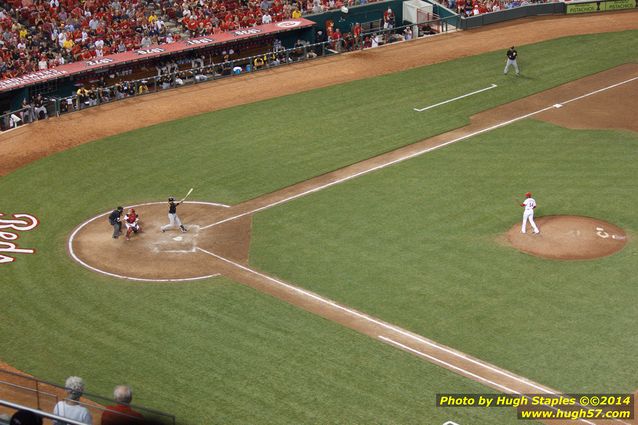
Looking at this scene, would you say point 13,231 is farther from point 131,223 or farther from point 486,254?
point 486,254

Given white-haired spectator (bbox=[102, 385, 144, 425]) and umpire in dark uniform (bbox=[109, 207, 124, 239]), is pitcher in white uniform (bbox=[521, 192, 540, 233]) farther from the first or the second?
white-haired spectator (bbox=[102, 385, 144, 425])

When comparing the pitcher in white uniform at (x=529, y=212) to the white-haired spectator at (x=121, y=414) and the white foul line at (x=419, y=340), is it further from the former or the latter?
the white-haired spectator at (x=121, y=414)

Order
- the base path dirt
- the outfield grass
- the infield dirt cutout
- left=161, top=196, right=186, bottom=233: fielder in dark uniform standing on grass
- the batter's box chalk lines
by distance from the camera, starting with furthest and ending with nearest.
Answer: the base path dirt < left=161, top=196, right=186, bottom=233: fielder in dark uniform standing on grass < the infield dirt cutout < the batter's box chalk lines < the outfield grass

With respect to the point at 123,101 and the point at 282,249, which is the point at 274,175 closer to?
the point at 282,249

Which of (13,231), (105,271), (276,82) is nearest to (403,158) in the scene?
(276,82)

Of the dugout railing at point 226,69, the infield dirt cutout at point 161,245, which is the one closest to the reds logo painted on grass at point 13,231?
the infield dirt cutout at point 161,245

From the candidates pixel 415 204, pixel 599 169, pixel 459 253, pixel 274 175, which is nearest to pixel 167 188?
pixel 274 175

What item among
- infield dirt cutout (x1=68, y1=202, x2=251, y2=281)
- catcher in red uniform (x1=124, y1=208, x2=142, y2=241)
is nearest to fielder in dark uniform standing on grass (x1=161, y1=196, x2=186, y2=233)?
infield dirt cutout (x1=68, y1=202, x2=251, y2=281)
